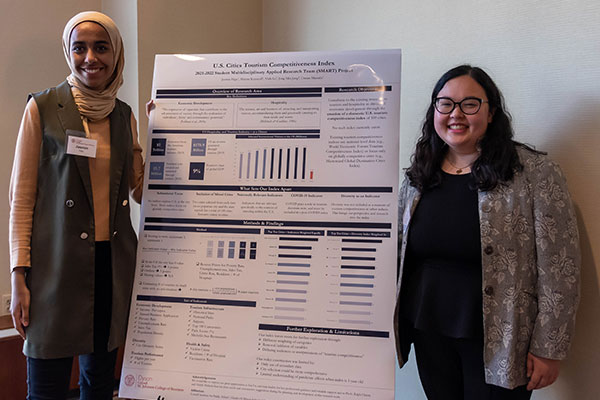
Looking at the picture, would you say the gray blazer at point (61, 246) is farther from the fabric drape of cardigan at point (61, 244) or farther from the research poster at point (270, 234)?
the research poster at point (270, 234)

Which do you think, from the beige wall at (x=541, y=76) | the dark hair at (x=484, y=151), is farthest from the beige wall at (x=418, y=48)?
the dark hair at (x=484, y=151)

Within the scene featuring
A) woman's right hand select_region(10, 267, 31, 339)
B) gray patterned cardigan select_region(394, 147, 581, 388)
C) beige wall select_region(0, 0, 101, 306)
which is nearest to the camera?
gray patterned cardigan select_region(394, 147, 581, 388)

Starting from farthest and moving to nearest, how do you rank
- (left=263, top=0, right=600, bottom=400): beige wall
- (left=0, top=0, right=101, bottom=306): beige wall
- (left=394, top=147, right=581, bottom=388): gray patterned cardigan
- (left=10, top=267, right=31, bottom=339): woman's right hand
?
(left=0, top=0, right=101, bottom=306): beige wall, (left=263, top=0, right=600, bottom=400): beige wall, (left=10, top=267, right=31, bottom=339): woman's right hand, (left=394, top=147, right=581, bottom=388): gray patterned cardigan

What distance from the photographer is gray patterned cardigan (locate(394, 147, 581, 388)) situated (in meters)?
1.32

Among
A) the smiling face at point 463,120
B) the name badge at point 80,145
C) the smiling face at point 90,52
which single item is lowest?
the name badge at point 80,145

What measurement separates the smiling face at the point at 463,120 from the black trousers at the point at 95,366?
45.8 inches

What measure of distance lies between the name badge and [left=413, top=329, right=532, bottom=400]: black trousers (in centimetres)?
120

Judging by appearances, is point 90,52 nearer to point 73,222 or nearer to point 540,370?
point 73,222

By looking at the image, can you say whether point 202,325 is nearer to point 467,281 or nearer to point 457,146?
point 467,281

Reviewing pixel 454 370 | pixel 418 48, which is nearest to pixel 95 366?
pixel 454 370

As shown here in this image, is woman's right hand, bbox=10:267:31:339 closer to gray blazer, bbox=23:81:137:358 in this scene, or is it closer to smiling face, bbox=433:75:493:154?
gray blazer, bbox=23:81:137:358

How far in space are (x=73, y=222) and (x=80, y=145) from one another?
0.80ft

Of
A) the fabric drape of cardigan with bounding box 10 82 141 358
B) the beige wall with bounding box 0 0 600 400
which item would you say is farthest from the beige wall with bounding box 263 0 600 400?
the fabric drape of cardigan with bounding box 10 82 141 358

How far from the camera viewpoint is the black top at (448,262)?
1.39 m
